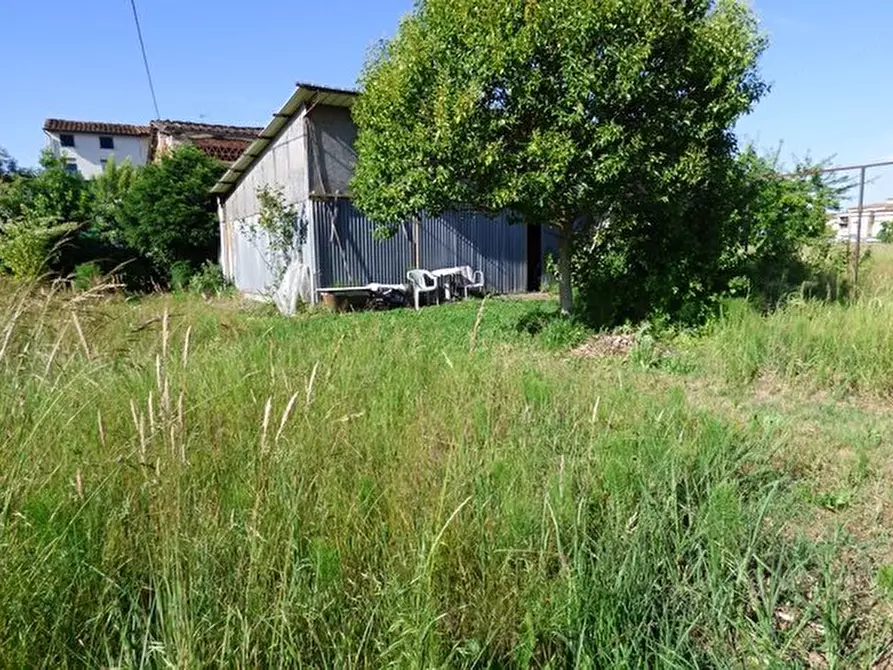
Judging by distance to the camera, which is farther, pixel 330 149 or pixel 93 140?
pixel 93 140

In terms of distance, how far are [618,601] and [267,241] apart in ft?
48.7

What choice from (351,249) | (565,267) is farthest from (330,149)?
(565,267)

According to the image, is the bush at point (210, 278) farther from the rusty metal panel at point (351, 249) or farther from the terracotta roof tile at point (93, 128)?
the terracotta roof tile at point (93, 128)

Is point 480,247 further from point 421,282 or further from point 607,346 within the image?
point 607,346

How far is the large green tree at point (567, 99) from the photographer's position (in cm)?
631

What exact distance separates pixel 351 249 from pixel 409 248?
1.45 metres

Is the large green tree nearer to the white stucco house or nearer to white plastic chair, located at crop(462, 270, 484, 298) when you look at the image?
white plastic chair, located at crop(462, 270, 484, 298)

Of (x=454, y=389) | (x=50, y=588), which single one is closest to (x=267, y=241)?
(x=454, y=389)

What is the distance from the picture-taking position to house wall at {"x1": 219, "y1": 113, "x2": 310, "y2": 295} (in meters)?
13.3

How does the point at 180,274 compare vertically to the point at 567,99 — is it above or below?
below

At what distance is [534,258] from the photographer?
1580cm

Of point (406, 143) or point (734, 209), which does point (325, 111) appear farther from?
point (734, 209)

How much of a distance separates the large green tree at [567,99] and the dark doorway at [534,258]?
816 cm

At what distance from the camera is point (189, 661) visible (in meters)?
1.28
